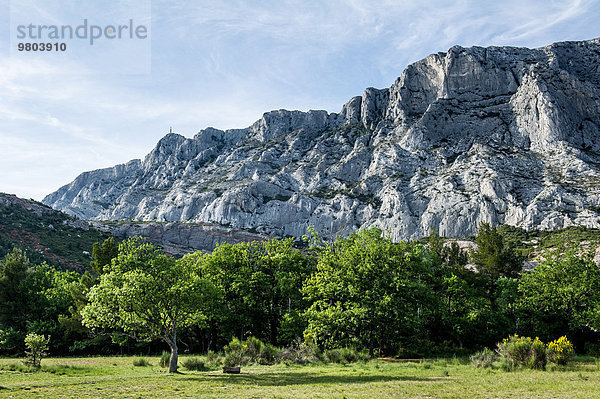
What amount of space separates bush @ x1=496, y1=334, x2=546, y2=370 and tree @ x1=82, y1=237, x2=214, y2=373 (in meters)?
20.4

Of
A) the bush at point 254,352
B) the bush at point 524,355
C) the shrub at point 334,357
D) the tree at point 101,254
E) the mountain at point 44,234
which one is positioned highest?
the mountain at point 44,234

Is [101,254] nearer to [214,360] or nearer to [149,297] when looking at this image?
[214,360]

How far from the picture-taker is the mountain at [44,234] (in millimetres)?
84125

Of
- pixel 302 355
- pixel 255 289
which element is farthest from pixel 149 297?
pixel 255 289

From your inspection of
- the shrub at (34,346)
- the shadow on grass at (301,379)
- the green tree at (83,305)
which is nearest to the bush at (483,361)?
the shadow on grass at (301,379)

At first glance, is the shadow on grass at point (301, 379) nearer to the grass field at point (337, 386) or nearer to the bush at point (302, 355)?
the grass field at point (337, 386)

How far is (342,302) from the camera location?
35.5 meters

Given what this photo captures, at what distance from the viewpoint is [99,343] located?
43.8 m

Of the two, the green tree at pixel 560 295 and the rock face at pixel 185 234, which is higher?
the rock face at pixel 185 234

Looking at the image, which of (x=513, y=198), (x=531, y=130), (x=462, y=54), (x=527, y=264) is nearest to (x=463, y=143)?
(x=531, y=130)

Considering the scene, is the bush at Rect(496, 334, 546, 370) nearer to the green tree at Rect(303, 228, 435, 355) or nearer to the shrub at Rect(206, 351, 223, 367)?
the green tree at Rect(303, 228, 435, 355)

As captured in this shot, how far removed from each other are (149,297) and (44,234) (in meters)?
95.9

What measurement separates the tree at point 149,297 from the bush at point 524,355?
20.4 metres

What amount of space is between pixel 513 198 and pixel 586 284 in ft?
343
